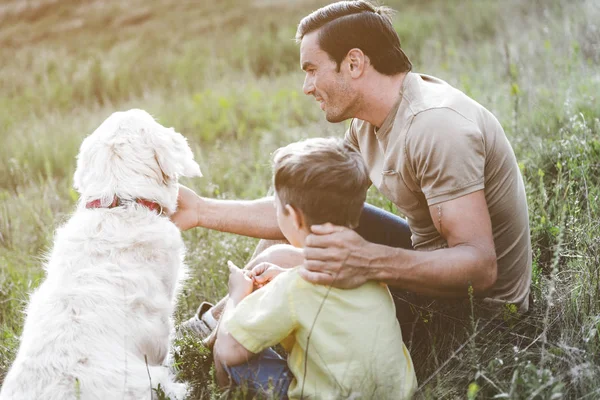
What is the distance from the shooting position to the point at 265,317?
231 centimetres

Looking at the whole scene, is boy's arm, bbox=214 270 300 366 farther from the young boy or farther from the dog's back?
the dog's back

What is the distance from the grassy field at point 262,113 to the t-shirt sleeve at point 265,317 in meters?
0.39

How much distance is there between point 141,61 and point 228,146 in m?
3.91

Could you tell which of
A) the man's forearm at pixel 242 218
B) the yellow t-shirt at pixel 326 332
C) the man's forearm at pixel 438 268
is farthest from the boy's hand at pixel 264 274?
the man's forearm at pixel 242 218

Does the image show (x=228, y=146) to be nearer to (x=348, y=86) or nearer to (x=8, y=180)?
(x=8, y=180)

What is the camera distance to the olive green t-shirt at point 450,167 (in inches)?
108

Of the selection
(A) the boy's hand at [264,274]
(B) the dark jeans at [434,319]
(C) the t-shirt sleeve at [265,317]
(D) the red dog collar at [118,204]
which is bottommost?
(B) the dark jeans at [434,319]

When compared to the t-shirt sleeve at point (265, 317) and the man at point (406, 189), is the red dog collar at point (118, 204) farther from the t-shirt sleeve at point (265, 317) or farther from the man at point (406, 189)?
the t-shirt sleeve at point (265, 317)

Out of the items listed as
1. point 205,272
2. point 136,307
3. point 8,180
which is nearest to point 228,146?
point 8,180

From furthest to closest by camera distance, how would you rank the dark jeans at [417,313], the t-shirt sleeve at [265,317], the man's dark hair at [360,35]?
the man's dark hair at [360,35], the dark jeans at [417,313], the t-shirt sleeve at [265,317]

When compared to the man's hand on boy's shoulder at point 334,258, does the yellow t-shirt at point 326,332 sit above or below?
below

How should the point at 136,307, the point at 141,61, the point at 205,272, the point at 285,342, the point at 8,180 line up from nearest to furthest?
the point at 285,342 → the point at 136,307 → the point at 205,272 → the point at 8,180 → the point at 141,61

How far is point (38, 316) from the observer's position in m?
2.67

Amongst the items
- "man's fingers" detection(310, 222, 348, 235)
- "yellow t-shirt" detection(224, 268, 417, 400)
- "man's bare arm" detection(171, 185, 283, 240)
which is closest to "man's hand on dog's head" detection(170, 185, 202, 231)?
"man's bare arm" detection(171, 185, 283, 240)
